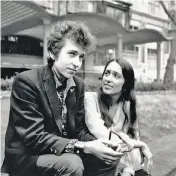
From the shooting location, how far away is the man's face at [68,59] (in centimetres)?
125

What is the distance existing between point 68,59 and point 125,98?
487 millimetres

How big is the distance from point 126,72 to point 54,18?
833 centimetres

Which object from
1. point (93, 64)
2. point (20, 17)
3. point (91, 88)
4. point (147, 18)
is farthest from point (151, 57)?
point (91, 88)

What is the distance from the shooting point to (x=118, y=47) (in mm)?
11625

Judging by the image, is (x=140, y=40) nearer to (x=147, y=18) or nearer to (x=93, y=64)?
(x=93, y=64)

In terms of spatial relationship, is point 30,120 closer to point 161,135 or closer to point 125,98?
point 125,98

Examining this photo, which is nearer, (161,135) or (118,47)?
(161,135)

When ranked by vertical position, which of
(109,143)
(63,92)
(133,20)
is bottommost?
(109,143)

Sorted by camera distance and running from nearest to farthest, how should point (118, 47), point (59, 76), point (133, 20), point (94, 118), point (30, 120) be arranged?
point (30, 120) < point (59, 76) < point (94, 118) < point (118, 47) < point (133, 20)

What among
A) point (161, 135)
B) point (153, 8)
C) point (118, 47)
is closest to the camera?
point (161, 135)

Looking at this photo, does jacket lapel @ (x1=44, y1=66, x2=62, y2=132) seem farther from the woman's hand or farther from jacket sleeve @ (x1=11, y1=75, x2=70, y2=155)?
the woman's hand

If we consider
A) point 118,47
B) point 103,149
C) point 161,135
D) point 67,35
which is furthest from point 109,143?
point 118,47

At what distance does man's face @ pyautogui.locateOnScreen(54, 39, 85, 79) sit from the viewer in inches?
49.2

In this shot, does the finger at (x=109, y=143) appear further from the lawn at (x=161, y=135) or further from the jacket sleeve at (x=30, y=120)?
the lawn at (x=161, y=135)
